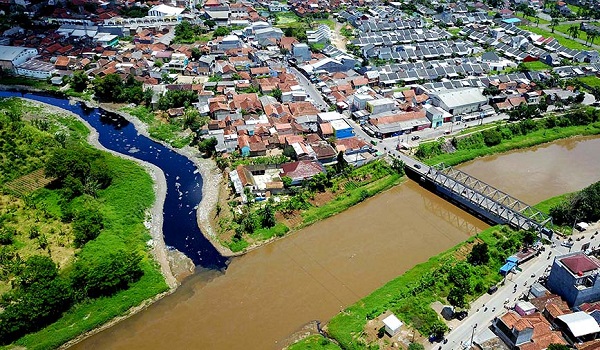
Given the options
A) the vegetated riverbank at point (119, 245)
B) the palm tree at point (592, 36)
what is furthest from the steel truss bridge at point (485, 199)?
the palm tree at point (592, 36)

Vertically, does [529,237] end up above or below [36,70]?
above

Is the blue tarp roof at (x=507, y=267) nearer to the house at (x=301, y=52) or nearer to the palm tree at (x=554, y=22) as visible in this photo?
the house at (x=301, y=52)

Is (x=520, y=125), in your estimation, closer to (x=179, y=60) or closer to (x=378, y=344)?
(x=378, y=344)

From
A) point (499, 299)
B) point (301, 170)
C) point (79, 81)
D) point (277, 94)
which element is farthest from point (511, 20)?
point (79, 81)

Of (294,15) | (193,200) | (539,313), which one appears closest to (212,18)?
(294,15)

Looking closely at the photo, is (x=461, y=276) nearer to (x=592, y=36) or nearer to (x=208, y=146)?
(x=208, y=146)

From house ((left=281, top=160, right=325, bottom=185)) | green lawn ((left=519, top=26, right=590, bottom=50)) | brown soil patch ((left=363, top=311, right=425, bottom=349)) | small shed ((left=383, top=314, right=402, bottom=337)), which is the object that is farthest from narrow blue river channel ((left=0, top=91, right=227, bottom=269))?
green lawn ((left=519, top=26, right=590, bottom=50))
